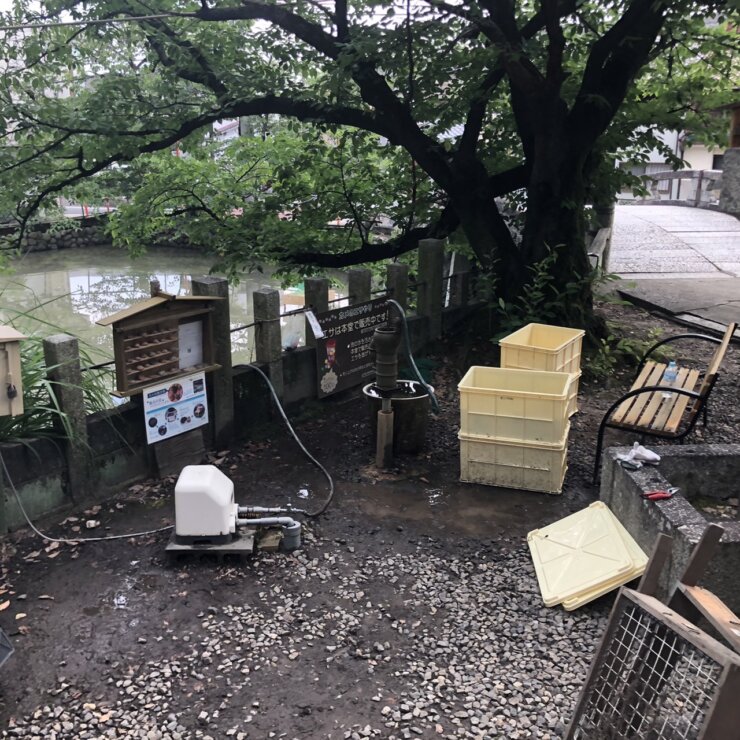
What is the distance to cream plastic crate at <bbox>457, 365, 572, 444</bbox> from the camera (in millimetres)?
5312

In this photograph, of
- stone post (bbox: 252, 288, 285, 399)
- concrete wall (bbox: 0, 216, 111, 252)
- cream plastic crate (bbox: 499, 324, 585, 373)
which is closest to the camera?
cream plastic crate (bbox: 499, 324, 585, 373)

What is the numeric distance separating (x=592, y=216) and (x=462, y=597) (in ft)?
22.1

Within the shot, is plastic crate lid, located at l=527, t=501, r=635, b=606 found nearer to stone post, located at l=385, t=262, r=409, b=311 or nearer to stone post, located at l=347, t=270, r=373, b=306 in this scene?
stone post, located at l=347, t=270, r=373, b=306

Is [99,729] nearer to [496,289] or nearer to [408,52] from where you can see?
[496,289]

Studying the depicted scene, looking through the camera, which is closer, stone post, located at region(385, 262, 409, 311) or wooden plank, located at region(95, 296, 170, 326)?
wooden plank, located at region(95, 296, 170, 326)

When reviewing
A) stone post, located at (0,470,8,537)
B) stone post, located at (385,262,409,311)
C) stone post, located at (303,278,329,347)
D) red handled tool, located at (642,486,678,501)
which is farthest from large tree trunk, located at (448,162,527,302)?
stone post, located at (0,470,8,537)

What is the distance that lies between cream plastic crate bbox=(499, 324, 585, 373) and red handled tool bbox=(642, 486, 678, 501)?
198 centimetres

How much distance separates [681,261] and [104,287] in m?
17.1

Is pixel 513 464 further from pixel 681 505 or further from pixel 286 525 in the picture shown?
pixel 286 525

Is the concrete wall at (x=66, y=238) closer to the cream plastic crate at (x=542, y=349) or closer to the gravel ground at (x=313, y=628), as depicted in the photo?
the cream plastic crate at (x=542, y=349)

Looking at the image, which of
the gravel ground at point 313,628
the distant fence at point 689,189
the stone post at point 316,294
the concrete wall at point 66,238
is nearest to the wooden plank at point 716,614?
the gravel ground at point 313,628

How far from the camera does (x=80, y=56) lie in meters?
9.09

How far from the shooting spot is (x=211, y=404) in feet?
20.1

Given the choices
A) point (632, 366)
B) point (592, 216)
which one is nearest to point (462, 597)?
point (632, 366)
